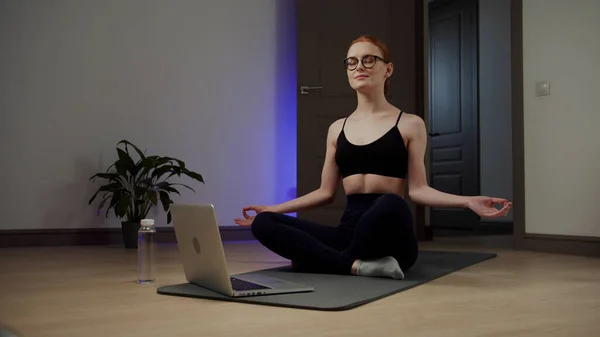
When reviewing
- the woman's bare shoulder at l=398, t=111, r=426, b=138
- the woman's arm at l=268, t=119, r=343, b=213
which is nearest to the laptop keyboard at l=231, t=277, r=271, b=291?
the woman's arm at l=268, t=119, r=343, b=213

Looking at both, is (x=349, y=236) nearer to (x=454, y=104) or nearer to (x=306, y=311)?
(x=306, y=311)

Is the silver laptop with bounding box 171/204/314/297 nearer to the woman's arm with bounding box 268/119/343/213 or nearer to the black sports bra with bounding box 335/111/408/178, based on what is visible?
the woman's arm with bounding box 268/119/343/213

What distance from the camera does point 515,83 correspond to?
179 inches

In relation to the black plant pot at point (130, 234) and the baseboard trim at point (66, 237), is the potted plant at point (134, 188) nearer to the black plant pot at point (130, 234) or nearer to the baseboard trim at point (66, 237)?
the black plant pot at point (130, 234)

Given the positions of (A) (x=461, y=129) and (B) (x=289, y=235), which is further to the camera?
(A) (x=461, y=129)

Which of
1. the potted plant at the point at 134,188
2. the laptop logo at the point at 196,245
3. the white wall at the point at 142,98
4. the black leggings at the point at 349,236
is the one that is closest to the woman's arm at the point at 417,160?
the black leggings at the point at 349,236

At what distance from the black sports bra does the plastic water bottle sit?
0.83 meters

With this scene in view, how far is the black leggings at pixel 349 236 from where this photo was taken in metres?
2.34

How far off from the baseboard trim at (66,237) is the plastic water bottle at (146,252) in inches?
94.8

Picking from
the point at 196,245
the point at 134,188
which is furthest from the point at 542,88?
the point at 196,245

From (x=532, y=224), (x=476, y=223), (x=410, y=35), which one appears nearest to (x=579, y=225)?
(x=532, y=224)

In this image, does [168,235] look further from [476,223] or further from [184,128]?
[476,223]

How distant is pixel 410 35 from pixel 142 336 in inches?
171

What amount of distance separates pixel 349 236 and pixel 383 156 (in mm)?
341
